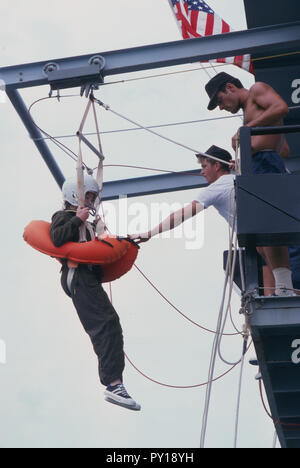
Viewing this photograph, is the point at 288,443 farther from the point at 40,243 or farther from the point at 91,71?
the point at 91,71

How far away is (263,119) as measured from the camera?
8.14m

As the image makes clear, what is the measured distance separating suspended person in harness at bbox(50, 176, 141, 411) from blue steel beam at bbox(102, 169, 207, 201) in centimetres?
338

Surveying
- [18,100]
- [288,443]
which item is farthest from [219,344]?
[18,100]

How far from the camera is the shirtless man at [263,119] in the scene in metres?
7.79

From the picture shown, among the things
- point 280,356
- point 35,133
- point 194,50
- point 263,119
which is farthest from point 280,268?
point 35,133

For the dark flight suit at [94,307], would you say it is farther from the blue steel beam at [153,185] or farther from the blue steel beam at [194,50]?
the blue steel beam at [153,185]

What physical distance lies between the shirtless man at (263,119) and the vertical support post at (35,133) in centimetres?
256

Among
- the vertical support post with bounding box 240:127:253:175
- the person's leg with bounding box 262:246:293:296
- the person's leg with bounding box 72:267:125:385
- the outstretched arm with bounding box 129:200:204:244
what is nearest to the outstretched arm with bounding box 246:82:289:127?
the vertical support post with bounding box 240:127:253:175

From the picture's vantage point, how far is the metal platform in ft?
24.3

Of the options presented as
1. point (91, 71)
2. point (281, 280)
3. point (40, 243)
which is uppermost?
point (91, 71)

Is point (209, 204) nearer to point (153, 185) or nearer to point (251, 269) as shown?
point (251, 269)

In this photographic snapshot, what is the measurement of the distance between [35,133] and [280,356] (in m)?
4.47

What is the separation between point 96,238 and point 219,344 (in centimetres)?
153

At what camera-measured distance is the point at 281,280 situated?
7746 mm
